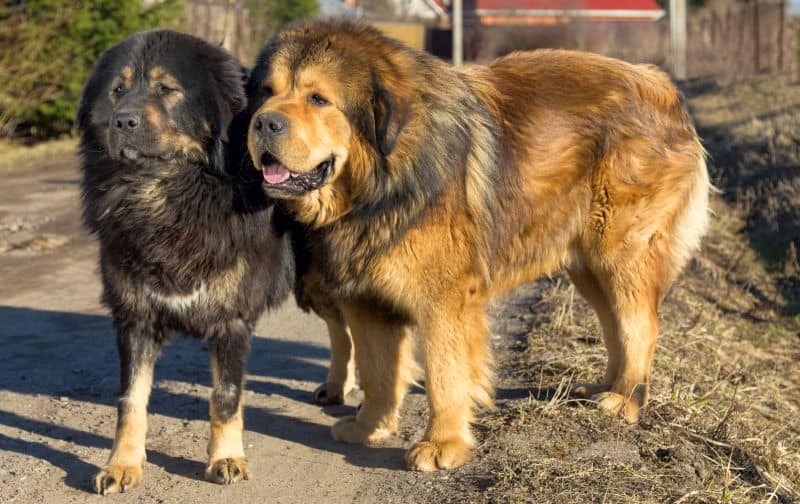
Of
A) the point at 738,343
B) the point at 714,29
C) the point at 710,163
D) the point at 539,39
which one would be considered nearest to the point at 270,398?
the point at 738,343

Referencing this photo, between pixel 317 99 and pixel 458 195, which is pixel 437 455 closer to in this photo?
pixel 458 195

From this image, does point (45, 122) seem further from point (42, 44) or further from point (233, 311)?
point (233, 311)

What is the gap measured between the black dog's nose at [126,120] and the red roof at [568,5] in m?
29.7

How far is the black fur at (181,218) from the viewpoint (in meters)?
4.54

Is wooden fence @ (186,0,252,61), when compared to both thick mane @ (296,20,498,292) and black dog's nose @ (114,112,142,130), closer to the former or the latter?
thick mane @ (296,20,498,292)

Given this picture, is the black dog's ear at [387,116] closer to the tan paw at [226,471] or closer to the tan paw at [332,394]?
the tan paw at [226,471]

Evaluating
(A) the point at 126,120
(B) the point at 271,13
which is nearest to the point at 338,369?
(A) the point at 126,120

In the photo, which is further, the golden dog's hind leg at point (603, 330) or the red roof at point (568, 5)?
the red roof at point (568, 5)

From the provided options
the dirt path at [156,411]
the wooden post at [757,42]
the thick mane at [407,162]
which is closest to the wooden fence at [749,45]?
the wooden post at [757,42]

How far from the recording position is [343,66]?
4.49 metres

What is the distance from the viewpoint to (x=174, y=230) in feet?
15.0

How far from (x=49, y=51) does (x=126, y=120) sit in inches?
531

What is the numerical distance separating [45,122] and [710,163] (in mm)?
10702

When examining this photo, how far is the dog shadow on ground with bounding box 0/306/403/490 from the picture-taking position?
5.00 m
